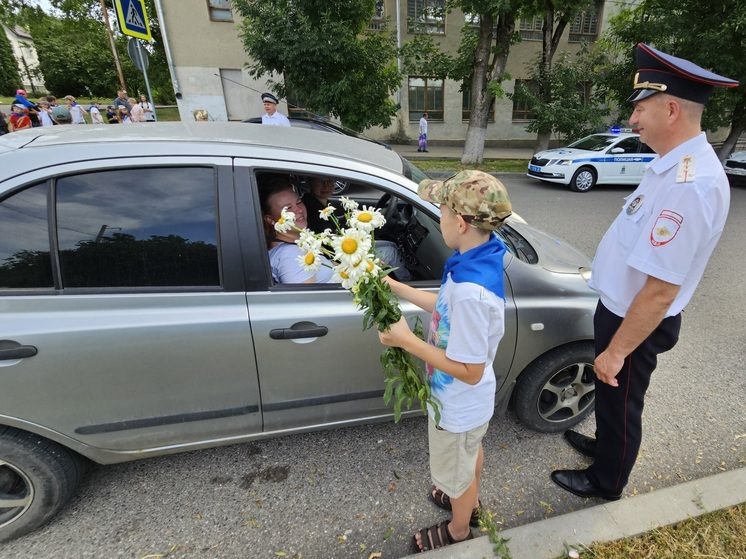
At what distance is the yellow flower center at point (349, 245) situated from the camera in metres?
1.30

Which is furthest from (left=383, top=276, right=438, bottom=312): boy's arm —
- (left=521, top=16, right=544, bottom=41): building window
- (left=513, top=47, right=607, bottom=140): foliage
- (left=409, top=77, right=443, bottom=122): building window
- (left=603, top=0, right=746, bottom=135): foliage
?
(left=521, top=16, right=544, bottom=41): building window

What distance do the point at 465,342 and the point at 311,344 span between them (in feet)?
2.61

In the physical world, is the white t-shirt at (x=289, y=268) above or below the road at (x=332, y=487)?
above

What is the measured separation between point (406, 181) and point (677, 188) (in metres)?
1.08

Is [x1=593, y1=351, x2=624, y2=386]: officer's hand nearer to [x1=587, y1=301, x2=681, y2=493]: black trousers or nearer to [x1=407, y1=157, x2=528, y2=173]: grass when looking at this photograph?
[x1=587, y1=301, x2=681, y2=493]: black trousers

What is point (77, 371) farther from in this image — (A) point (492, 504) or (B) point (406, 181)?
(A) point (492, 504)

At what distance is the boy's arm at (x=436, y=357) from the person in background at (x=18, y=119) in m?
14.7

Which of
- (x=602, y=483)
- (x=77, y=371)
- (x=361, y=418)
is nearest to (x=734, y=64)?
(x=602, y=483)

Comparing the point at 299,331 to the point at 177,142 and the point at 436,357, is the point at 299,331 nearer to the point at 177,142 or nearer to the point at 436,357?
the point at 436,357

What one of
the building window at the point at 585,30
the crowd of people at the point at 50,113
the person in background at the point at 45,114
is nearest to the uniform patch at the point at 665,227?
the crowd of people at the point at 50,113

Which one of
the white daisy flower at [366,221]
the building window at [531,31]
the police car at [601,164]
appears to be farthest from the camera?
the building window at [531,31]

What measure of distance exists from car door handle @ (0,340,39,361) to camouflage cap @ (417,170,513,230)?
5.45 ft

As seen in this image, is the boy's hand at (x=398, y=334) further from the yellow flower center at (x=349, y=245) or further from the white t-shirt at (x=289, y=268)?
the white t-shirt at (x=289, y=268)

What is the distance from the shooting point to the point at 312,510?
2.07 metres
